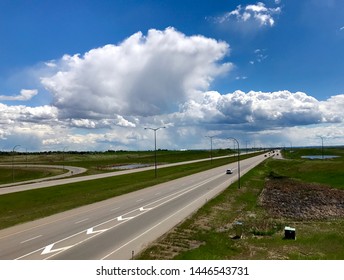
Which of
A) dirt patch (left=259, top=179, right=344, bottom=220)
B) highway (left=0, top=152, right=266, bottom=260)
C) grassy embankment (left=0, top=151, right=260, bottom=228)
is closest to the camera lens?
highway (left=0, top=152, right=266, bottom=260)

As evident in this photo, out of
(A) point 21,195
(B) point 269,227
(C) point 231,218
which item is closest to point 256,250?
(B) point 269,227

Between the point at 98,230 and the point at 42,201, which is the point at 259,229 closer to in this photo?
the point at 98,230

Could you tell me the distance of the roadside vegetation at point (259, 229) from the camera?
20984 mm

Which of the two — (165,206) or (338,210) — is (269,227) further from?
(338,210)

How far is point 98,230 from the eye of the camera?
26.5m

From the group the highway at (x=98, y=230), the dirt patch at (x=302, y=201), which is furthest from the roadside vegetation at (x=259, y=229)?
the highway at (x=98, y=230)

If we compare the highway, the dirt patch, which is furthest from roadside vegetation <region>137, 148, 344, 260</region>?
the highway

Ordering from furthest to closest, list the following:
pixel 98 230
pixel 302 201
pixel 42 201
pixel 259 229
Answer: pixel 302 201 < pixel 42 201 < pixel 259 229 < pixel 98 230

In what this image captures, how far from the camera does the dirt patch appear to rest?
3906cm

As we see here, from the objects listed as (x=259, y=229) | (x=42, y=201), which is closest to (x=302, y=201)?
(x=259, y=229)

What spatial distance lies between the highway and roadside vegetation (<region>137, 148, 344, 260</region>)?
1.80 m

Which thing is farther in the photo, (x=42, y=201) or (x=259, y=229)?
(x=42, y=201)

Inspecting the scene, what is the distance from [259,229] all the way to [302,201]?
22640 mm

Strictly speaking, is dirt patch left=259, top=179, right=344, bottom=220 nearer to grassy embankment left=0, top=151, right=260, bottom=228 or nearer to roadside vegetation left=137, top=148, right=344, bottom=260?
roadside vegetation left=137, top=148, right=344, bottom=260
